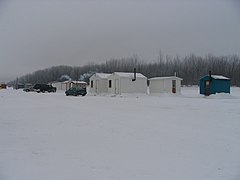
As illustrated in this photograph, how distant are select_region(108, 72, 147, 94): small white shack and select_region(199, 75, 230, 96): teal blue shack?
9374mm

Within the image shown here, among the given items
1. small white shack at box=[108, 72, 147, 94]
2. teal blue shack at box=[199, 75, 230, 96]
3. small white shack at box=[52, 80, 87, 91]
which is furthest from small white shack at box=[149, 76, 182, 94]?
small white shack at box=[52, 80, 87, 91]

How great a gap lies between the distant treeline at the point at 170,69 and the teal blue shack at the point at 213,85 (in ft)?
110

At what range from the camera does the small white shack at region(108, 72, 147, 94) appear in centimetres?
3769

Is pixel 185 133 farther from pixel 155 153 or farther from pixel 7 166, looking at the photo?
pixel 7 166

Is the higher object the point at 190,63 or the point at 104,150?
the point at 190,63

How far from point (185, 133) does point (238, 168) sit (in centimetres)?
312

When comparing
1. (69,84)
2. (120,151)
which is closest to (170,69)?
(69,84)

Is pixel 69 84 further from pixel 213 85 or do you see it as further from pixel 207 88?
pixel 213 85

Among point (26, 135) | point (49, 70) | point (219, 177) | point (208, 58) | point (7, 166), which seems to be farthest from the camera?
point (49, 70)

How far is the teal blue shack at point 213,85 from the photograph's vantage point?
32.6 meters

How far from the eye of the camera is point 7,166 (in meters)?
5.50

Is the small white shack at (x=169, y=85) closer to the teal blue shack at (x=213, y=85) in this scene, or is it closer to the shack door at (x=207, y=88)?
the teal blue shack at (x=213, y=85)

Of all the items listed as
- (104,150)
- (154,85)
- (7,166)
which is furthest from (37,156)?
(154,85)

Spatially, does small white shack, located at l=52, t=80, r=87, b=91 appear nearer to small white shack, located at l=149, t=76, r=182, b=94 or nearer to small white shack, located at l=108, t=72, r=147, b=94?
small white shack, located at l=108, t=72, r=147, b=94
